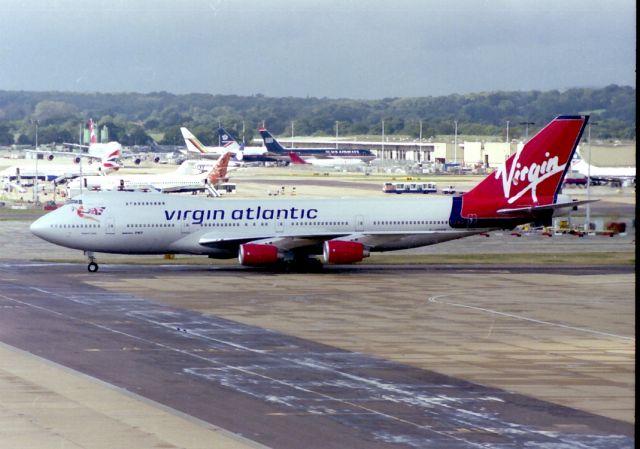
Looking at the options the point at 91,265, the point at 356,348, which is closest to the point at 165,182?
the point at 91,265

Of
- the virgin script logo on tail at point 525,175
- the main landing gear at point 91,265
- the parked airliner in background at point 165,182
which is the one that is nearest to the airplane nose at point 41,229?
the main landing gear at point 91,265

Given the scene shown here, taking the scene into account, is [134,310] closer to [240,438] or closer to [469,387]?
[469,387]

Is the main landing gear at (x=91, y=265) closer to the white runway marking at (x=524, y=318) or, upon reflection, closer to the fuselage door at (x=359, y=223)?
the fuselage door at (x=359, y=223)

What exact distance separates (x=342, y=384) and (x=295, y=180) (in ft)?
434

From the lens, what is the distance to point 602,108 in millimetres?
86500

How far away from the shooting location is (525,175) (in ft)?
210

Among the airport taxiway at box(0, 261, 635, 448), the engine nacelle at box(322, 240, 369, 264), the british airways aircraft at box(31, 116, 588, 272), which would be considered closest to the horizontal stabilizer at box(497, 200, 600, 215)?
the british airways aircraft at box(31, 116, 588, 272)

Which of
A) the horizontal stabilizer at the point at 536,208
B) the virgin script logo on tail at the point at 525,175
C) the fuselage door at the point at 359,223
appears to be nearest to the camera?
the fuselage door at the point at 359,223

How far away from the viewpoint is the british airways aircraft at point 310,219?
6175 centimetres

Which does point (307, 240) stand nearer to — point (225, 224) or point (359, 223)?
point (359, 223)

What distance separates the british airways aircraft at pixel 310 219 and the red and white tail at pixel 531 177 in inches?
2.1

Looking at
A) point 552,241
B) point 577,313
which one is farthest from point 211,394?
point 552,241

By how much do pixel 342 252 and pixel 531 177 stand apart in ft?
36.8

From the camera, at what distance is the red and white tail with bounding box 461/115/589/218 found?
63.3 metres
